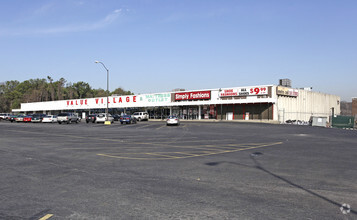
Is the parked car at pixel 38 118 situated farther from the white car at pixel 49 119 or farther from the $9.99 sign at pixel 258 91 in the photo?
the $9.99 sign at pixel 258 91

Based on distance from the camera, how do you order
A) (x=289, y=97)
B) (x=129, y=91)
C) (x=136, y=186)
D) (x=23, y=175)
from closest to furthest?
(x=136, y=186), (x=23, y=175), (x=289, y=97), (x=129, y=91)

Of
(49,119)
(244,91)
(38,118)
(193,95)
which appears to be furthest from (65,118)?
(244,91)

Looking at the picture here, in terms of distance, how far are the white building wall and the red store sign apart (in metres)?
14.0

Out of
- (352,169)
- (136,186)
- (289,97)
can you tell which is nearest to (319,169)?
(352,169)

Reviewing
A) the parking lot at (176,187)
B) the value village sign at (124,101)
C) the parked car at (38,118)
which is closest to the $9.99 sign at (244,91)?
the value village sign at (124,101)

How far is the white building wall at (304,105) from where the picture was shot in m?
49.2

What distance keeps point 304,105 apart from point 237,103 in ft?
48.9

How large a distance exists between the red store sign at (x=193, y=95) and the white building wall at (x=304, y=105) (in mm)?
14005

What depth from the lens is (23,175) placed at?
8141mm

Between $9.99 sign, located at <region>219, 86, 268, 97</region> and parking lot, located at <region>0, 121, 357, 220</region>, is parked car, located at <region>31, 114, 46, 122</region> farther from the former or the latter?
parking lot, located at <region>0, 121, 357, 220</region>

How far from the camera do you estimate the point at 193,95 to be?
192 ft

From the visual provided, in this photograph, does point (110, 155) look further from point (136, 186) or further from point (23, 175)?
point (136, 186)

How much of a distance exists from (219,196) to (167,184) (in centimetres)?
156

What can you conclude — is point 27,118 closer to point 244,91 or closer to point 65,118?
point 65,118
